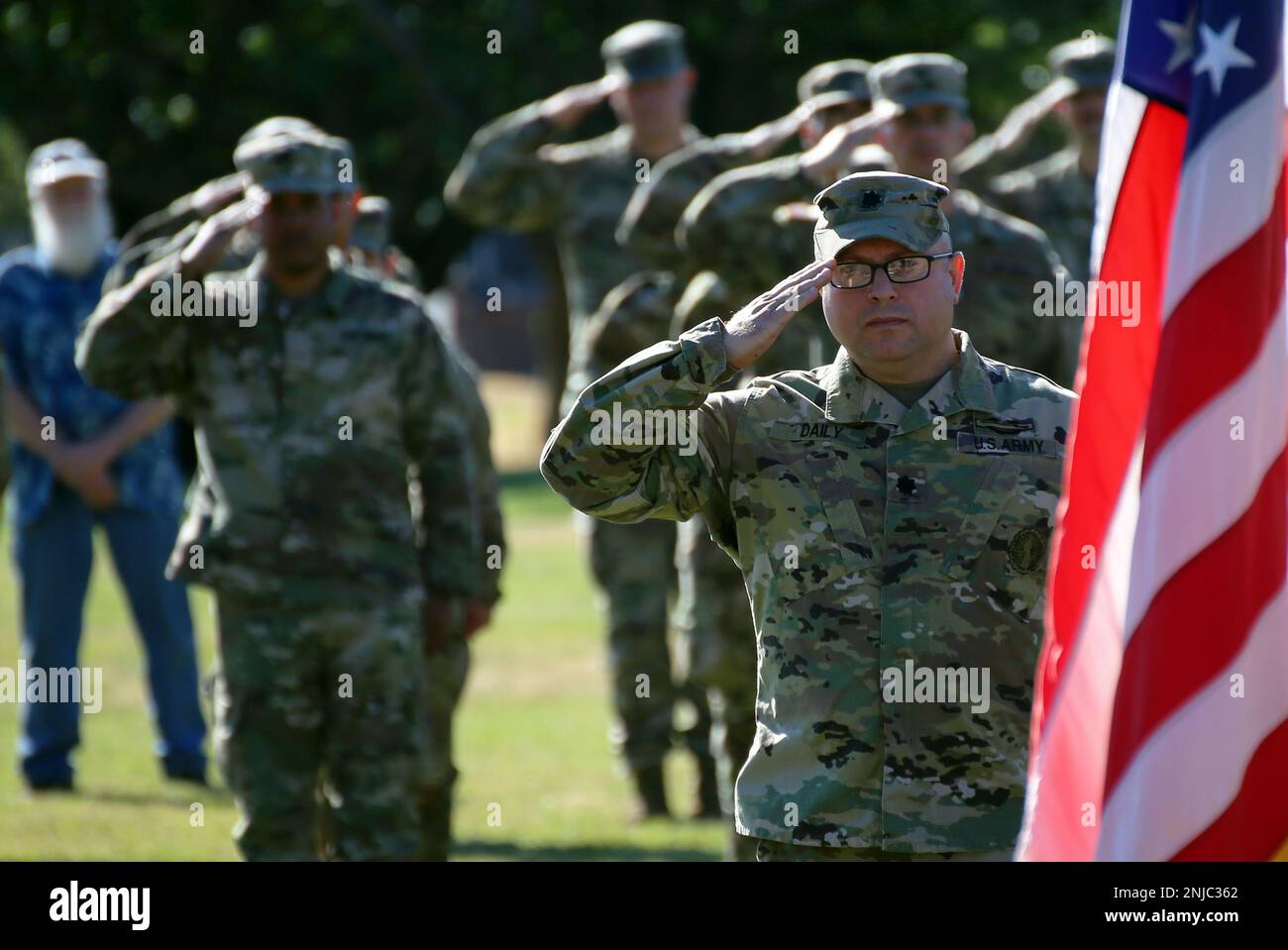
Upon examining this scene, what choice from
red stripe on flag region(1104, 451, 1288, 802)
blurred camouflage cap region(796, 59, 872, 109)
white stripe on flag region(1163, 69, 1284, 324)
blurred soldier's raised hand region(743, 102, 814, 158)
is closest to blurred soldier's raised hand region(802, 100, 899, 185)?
blurred camouflage cap region(796, 59, 872, 109)

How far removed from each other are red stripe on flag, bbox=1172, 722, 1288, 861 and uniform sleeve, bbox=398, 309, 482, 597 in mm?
3567

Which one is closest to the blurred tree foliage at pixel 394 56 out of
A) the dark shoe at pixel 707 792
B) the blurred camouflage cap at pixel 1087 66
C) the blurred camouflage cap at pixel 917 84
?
the dark shoe at pixel 707 792

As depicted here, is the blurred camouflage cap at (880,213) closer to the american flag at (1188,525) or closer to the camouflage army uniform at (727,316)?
the american flag at (1188,525)

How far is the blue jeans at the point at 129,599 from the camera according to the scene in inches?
450

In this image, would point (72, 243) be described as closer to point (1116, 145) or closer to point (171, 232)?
point (171, 232)

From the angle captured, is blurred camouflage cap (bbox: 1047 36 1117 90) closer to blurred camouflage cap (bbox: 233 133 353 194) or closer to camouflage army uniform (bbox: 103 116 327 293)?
camouflage army uniform (bbox: 103 116 327 293)

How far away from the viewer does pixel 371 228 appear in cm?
941

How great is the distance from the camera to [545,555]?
→ 23.8 meters

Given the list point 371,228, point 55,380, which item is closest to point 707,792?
point 371,228

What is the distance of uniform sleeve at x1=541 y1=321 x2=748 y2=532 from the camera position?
16.1 feet

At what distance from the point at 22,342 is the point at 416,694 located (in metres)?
4.59

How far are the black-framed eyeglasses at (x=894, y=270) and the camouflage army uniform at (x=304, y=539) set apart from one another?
2.76 metres
